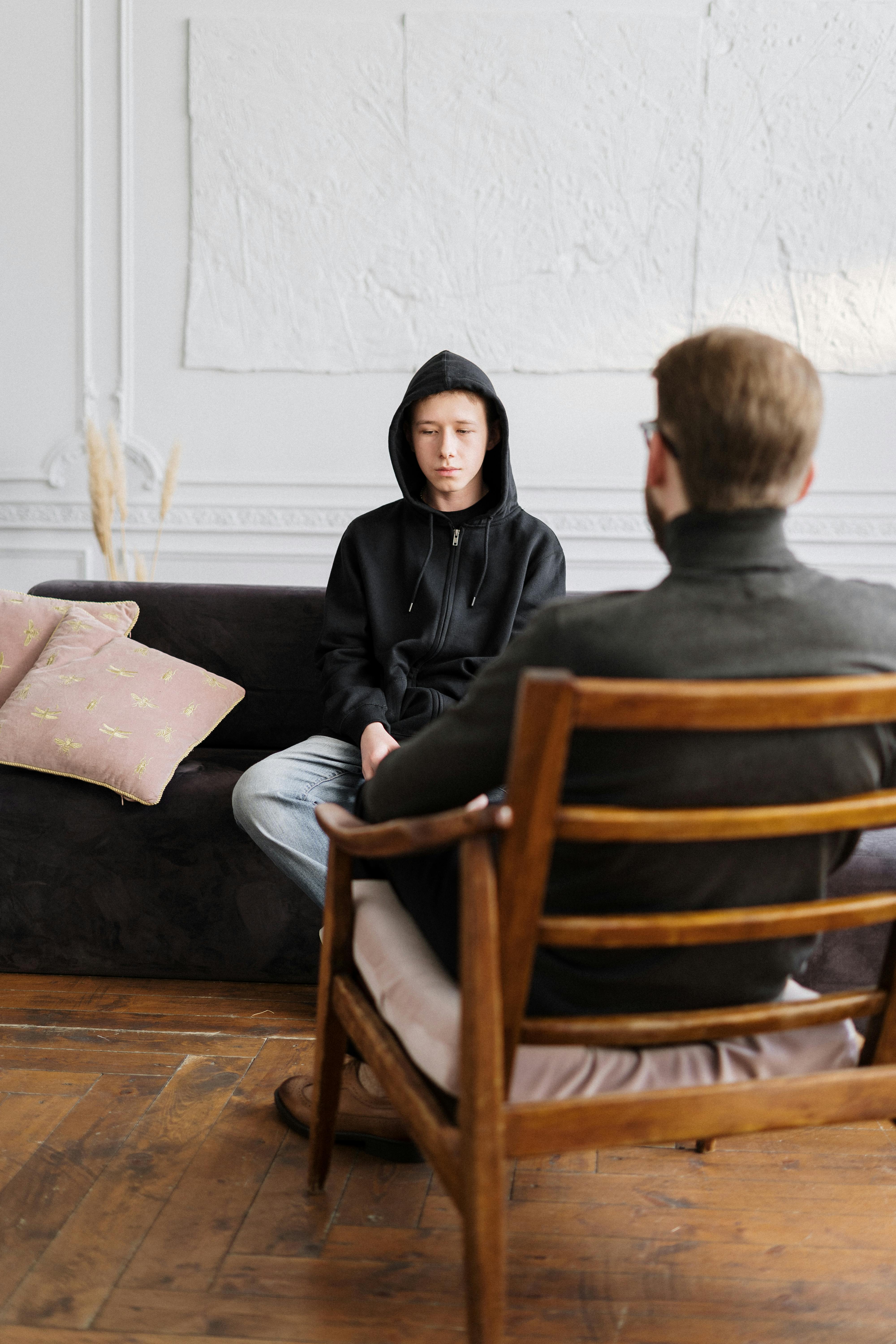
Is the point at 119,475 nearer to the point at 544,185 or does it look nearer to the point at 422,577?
the point at 544,185

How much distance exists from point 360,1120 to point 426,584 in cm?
104

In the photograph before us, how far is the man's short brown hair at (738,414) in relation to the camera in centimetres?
102

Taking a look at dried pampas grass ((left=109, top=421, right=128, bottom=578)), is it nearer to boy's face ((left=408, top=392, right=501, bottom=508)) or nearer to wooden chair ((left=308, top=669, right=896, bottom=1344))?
boy's face ((left=408, top=392, right=501, bottom=508))

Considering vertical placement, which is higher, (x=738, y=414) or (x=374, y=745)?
(x=738, y=414)

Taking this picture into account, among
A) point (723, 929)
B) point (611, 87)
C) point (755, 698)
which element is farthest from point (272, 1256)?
point (611, 87)

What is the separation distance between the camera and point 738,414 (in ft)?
3.34

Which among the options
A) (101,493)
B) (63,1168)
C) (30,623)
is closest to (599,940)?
(63,1168)

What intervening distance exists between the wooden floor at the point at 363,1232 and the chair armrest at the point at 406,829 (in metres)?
0.52

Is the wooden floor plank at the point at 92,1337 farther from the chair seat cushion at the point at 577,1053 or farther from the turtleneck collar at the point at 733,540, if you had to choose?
the turtleneck collar at the point at 733,540

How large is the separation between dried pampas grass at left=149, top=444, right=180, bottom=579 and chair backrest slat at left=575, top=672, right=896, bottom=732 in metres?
3.23

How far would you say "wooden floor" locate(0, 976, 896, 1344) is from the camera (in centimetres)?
129

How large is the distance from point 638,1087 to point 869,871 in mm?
1139

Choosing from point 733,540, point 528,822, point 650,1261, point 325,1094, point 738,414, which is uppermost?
point 738,414

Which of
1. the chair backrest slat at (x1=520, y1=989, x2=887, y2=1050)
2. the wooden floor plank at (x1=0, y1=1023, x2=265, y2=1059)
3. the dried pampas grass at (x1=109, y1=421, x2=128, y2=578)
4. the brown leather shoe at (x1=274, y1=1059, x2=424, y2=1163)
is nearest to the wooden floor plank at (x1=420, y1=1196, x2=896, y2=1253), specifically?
the brown leather shoe at (x1=274, y1=1059, x2=424, y2=1163)
